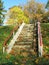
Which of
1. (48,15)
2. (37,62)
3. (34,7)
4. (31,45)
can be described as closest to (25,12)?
(34,7)

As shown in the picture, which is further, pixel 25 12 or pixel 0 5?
pixel 25 12

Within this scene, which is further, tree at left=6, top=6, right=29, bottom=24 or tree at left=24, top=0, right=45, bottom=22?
tree at left=24, top=0, right=45, bottom=22

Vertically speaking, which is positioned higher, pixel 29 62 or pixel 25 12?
pixel 25 12

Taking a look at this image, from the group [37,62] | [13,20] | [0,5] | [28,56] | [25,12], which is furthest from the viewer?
[25,12]

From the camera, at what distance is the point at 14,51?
58.7ft

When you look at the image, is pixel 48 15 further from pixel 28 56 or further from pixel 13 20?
pixel 28 56

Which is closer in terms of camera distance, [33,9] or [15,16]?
[15,16]

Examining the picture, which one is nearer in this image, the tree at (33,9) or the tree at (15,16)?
the tree at (15,16)

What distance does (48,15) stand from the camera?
64000 millimetres

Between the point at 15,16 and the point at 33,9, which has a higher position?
the point at 33,9

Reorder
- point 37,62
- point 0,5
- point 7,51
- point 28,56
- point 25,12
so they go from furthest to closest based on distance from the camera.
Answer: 1. point 25,12
2. point 0,5
3. point 7,51
4. point 28,56
5. point 37,62

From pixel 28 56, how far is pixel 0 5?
159ft

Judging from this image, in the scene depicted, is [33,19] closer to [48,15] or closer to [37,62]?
[48,15]

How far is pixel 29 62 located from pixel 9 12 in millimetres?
58995
